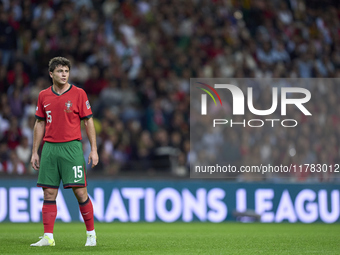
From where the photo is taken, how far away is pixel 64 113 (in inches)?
273

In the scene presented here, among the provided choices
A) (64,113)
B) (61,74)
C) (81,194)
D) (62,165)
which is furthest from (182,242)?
(61,74)

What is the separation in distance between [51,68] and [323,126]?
758 centimetres

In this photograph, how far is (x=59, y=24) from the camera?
15.4 meters

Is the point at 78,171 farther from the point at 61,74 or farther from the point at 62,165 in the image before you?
the point at 61,74

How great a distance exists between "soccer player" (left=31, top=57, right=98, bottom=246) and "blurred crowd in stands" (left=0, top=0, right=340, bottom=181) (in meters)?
5.27

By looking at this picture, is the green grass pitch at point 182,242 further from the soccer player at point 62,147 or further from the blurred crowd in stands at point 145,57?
the blurred crowd in stands at point 145,57

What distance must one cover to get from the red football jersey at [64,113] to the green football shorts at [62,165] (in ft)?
0.29

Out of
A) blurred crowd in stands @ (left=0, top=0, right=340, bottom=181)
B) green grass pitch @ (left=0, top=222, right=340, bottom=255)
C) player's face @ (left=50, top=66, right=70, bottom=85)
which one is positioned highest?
blurred crowd in stands @ (left=0, top=0, right=340, bottom=181)

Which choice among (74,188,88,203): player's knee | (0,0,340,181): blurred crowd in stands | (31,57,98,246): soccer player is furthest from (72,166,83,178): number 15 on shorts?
(0,0,340,181): blurred crowd in stands

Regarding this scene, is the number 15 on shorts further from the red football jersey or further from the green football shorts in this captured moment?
the red football jersey

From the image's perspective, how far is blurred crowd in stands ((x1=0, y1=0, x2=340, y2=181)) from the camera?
1308 centimetres

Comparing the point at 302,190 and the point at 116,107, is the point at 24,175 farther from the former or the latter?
the point at 302,190

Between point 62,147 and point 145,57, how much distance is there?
893cm

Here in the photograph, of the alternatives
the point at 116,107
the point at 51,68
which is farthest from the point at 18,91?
the point at 51,68
